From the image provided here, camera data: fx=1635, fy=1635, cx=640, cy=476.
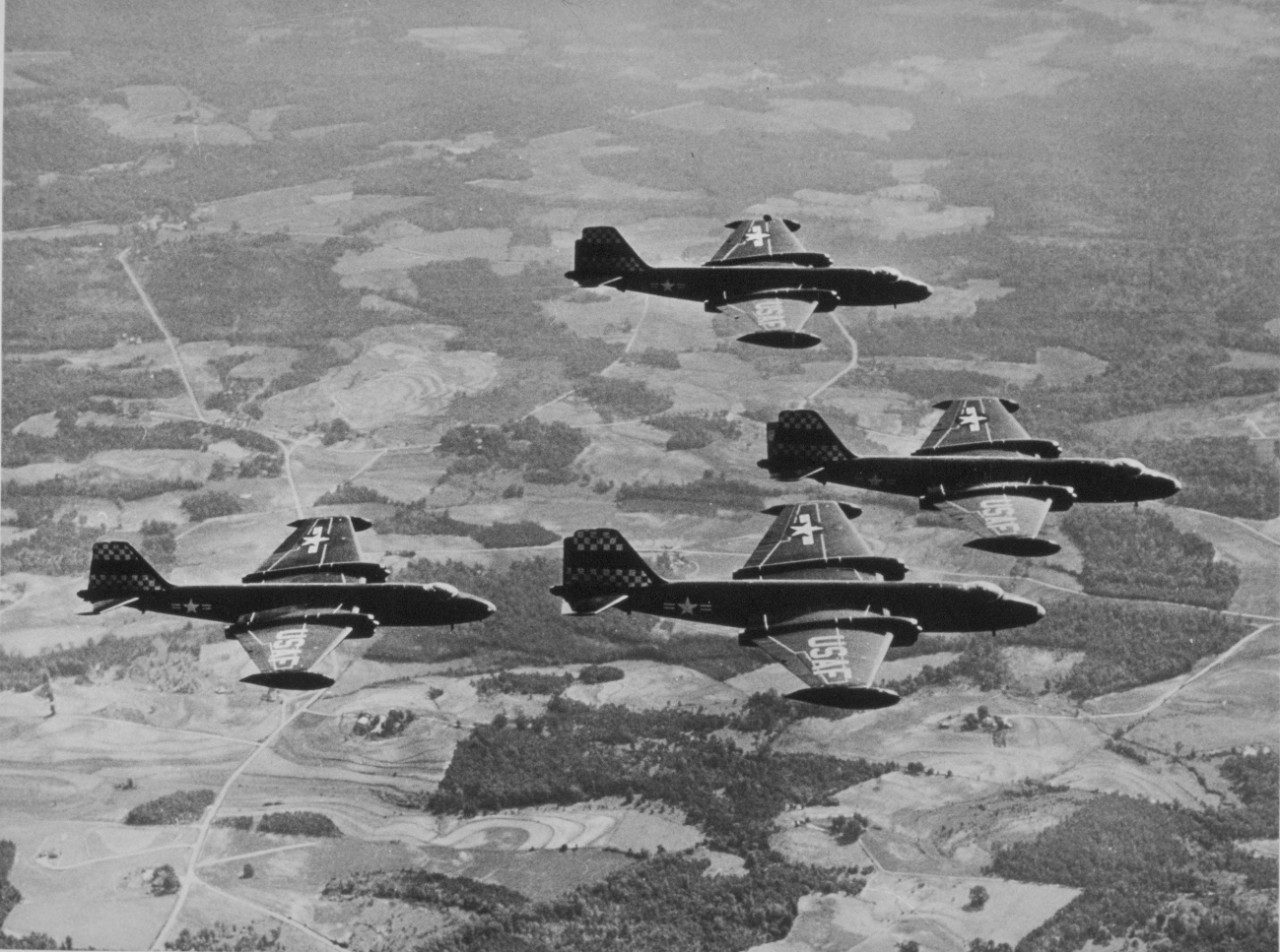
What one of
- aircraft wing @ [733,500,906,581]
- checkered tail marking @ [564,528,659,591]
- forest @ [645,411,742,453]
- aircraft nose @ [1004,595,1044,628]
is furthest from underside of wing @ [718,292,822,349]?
aircraft nose @ [1004,595,1044,628]

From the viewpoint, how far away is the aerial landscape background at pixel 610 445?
64125 millimetres

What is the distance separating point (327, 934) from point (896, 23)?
74.8m

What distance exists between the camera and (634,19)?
348 feet

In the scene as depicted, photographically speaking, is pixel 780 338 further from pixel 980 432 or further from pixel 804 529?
pixel 804 529

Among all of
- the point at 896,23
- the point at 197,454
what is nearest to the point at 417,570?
the point at 197,454

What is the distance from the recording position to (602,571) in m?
62.6

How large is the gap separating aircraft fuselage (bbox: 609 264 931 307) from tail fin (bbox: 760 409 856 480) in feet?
25.6

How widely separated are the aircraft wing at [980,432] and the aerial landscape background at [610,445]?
7061mm

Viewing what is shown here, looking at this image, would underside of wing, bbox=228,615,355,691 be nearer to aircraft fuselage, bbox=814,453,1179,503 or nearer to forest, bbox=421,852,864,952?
forest, bbox=421,852,864,952

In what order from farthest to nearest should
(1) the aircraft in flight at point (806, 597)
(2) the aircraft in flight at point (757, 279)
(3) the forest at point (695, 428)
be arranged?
(3) the forest at point (695, 428), (2) the aircraft in flight at point (757, 279), (1) the aircraft in flight at point (806, 597)

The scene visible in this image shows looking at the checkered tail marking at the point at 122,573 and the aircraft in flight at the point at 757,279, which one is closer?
the checkered tail marking at the point at 122,573

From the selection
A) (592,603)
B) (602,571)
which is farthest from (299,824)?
(602,571)

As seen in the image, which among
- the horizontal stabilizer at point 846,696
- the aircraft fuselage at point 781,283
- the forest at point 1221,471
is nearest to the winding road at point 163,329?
the aircraft fuselage at point 781,283

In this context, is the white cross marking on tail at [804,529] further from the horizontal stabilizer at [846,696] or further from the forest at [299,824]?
the forest at [299,824]
